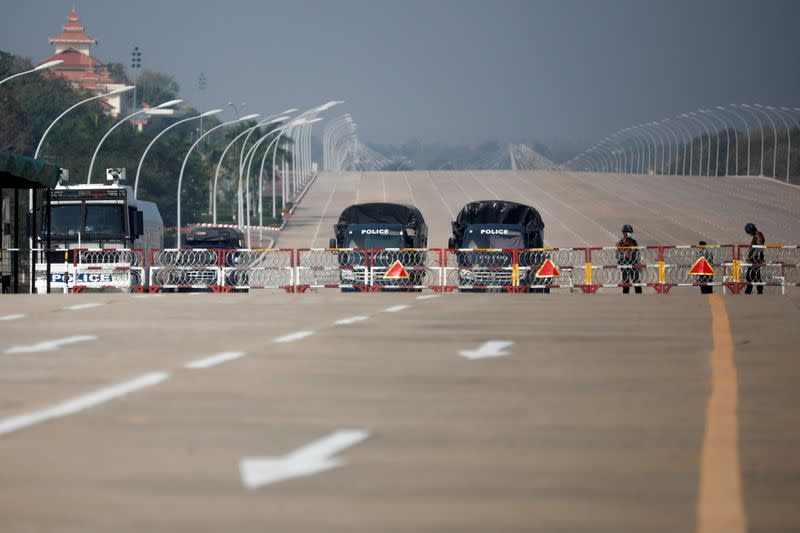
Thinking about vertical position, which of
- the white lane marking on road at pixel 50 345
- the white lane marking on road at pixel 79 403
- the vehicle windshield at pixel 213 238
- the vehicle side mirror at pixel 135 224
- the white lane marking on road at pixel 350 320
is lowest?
the white lane marking on road at pixel 350 320

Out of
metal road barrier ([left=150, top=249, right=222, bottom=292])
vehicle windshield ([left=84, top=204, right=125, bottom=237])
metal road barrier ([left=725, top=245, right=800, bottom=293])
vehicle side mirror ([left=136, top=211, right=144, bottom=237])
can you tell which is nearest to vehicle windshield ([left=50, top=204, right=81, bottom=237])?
vehicle windshield ([left=84, top=204, right=125, bottom=237])

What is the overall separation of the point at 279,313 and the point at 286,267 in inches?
639

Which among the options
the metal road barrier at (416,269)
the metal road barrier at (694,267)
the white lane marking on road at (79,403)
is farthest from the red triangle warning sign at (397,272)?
the white lane marking on road at (79,403)

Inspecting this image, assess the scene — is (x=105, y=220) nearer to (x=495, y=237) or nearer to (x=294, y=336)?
(x=495, y=237)

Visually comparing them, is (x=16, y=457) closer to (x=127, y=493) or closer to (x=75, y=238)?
(x=127, y=493)

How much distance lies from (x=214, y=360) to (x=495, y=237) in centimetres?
2942

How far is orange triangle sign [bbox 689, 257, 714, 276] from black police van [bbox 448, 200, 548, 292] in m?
3.98

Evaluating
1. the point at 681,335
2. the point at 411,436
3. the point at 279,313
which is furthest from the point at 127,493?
the point at 279,313

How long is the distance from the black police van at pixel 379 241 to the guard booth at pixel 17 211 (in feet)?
26.1

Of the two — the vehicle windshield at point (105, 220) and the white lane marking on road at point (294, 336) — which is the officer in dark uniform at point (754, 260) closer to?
the vehicle windshield at point (105, 220)

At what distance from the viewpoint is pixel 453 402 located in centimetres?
1213

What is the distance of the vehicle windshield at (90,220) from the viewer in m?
42.1

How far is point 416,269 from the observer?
133 feet

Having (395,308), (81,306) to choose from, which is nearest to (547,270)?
(395,308)
